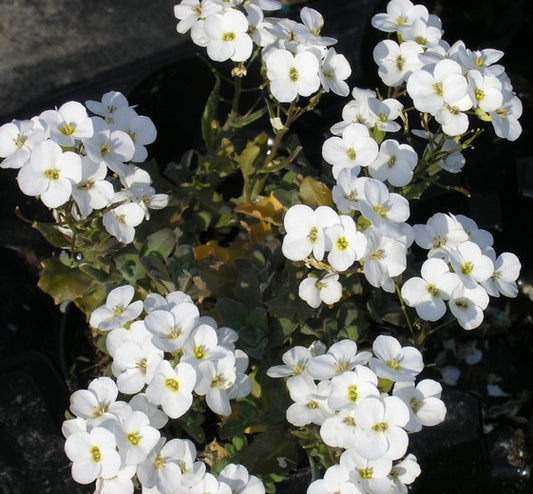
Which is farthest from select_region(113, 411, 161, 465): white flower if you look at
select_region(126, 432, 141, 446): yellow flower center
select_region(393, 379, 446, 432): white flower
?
select_region(393, 379, 446, 432): white flower

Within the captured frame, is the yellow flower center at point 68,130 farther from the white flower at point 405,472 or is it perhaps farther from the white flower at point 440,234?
→ the white flower at point 405,472

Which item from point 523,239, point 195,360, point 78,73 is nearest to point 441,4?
point 523,239

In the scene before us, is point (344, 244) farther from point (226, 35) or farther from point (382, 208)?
point (226, 35)

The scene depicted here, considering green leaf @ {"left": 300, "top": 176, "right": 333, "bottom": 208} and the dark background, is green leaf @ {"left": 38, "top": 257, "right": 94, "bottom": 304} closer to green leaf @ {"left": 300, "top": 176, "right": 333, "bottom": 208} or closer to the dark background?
the dark background

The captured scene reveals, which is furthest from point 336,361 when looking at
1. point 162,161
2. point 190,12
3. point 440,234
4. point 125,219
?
point 162,161

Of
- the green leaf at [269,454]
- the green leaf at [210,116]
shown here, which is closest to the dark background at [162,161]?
the green leaf at [269,454]

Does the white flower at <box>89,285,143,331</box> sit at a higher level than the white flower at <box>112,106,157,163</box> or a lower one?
lower
